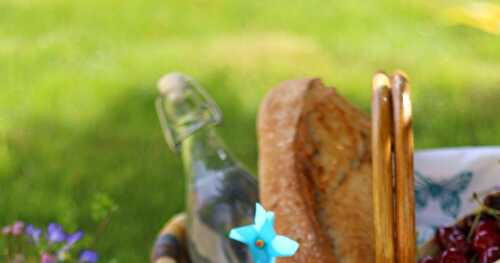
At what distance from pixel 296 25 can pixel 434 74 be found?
0.54m

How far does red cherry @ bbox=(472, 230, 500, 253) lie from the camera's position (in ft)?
3.18

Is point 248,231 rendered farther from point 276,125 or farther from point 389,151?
point 276,125

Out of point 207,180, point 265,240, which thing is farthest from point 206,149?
point 265,240

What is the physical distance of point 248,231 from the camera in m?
0.67

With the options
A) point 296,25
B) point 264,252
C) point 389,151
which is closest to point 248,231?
point 264,252

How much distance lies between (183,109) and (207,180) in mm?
108

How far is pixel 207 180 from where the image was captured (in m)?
1.21

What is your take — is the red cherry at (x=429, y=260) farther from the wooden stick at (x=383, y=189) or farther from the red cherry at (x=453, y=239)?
the wooden stick at (x=383, y=189)

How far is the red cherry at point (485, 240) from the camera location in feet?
3.18

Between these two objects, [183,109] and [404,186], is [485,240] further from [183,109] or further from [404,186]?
[183,109]

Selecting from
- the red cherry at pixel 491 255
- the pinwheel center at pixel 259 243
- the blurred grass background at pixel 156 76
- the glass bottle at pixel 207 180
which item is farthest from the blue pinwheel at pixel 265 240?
the blurred grass background at pixel 156 76

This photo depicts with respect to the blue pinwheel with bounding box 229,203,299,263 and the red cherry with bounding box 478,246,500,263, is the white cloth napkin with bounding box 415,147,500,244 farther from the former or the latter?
the blue pinwheel with bounding box 229,203,299,263

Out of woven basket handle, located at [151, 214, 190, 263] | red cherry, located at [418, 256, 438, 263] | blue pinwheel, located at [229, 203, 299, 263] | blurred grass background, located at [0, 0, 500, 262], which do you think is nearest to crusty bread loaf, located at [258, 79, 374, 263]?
red cherry, located at [418, 256, 438, 263]

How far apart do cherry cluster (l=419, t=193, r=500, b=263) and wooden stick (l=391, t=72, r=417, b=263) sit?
150mm
